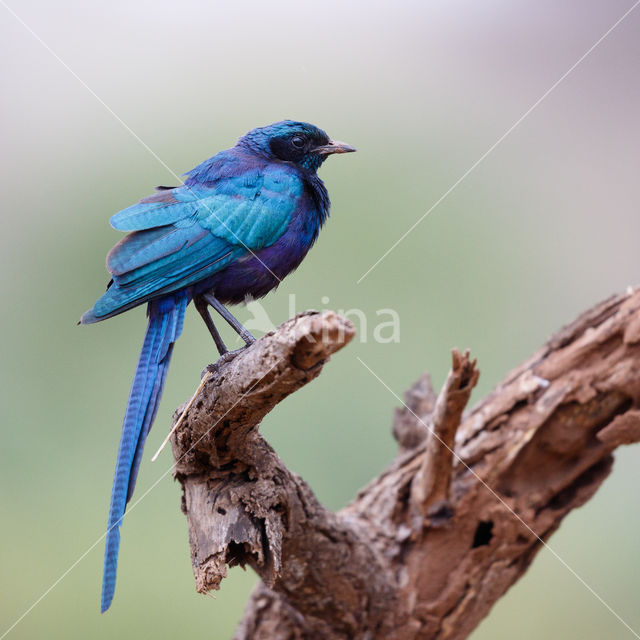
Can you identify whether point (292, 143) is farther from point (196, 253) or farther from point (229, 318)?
point (229, 318)

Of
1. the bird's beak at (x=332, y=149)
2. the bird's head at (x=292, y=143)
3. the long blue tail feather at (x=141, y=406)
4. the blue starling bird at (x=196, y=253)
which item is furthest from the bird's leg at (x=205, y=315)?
the bird's beak at (x=332, y=149)

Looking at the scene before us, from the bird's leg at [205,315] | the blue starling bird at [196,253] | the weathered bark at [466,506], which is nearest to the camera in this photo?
the blue starling bird at [196,253]

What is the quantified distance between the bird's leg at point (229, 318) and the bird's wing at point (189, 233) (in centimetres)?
13

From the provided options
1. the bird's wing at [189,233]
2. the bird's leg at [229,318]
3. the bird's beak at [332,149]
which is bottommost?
the bird's leg at [229,318]

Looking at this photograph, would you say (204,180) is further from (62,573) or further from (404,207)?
(62,573)

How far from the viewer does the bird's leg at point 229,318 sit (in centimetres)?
295

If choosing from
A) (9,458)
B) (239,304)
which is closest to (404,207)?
(239,304)

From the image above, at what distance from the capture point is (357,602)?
3.23 meters

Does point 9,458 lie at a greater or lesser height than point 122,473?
greater

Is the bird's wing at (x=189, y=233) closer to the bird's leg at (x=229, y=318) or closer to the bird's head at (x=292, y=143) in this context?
the bird's leg at (x=229, y=318)

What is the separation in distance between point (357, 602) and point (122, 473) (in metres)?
1.28

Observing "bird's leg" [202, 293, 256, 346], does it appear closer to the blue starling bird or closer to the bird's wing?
the blue starling bird

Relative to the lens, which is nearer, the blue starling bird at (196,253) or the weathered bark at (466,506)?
the blue starling bird at (196,253)

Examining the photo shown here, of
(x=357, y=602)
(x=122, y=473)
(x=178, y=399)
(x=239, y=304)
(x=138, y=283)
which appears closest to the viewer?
(x=122, y=473)
